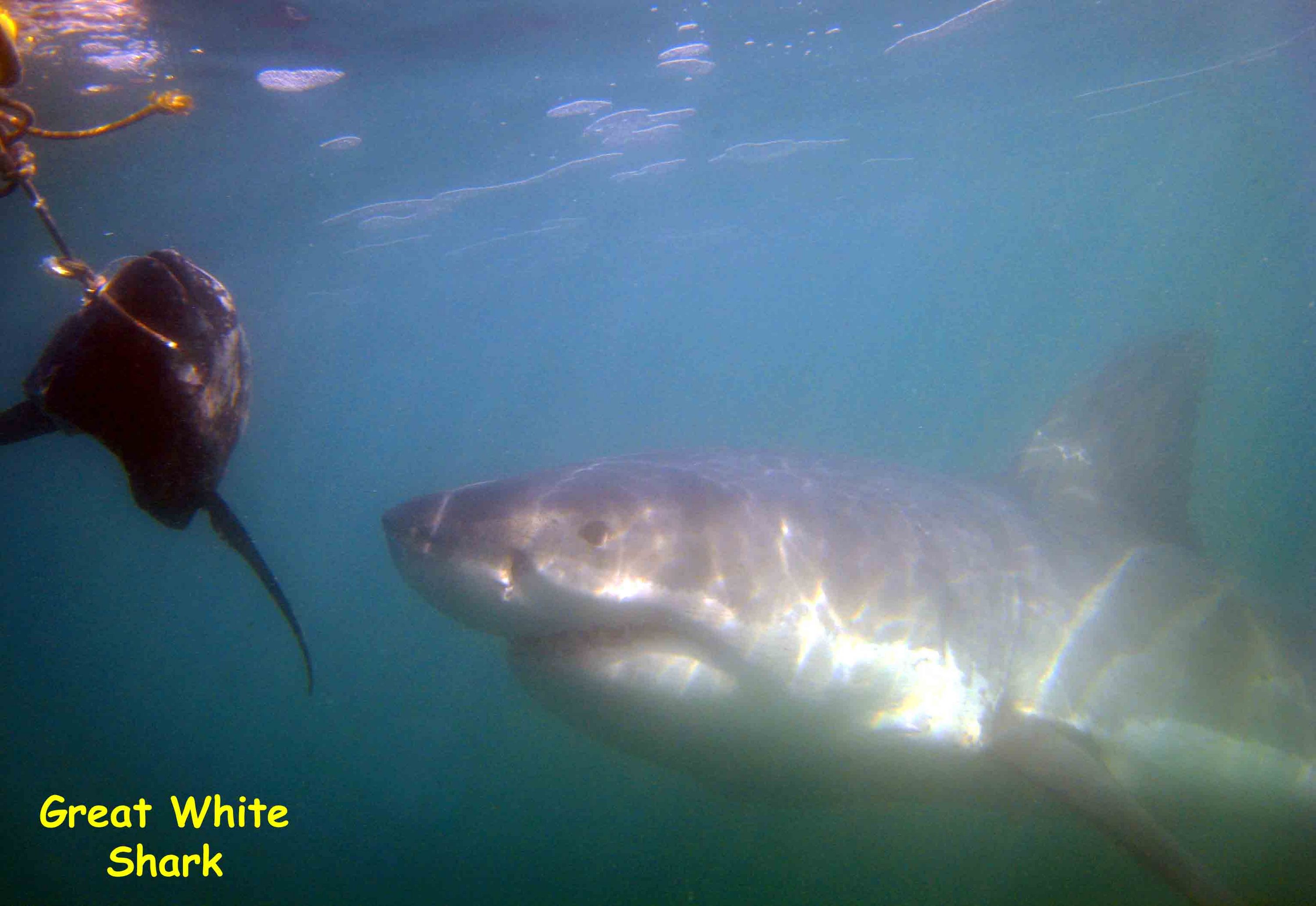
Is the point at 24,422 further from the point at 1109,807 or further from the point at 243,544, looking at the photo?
the point at 1109,807

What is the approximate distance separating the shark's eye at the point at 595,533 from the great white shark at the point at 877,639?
15 millimetres

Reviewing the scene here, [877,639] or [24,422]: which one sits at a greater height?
[24,422]

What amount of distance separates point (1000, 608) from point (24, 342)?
40.7 m

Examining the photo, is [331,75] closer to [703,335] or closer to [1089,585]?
[1089,585]

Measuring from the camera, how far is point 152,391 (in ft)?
7.91

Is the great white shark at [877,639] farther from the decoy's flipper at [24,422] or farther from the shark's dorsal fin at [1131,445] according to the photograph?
the decoy's flipper at [24,422]

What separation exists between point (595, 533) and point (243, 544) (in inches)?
70.2

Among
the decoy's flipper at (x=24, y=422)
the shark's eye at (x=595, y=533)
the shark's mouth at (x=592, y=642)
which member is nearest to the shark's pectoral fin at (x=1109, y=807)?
the shark's mouth at (x=592, y=642)

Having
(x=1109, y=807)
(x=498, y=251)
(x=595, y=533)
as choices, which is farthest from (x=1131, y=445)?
(x=498, y=251)

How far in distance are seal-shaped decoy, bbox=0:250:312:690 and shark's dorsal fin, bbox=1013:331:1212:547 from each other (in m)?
6.82

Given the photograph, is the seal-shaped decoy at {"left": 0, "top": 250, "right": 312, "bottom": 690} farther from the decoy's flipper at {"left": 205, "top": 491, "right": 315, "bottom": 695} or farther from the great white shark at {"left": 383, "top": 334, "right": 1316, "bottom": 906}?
the great white shark at {"left": 383, "top": 334, "right": 1316, "bottom": 906}

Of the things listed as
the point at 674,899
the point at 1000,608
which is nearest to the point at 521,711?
the point at 674,899

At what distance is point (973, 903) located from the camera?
775 centimetres

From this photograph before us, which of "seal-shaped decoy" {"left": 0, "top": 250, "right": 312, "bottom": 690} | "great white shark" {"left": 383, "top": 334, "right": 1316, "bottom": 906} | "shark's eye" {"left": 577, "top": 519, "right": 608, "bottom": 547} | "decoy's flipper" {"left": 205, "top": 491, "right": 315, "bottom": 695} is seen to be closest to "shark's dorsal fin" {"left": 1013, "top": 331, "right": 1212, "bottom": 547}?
"great white shark" {"left": 383, "top": 334, "right": 1316, "bottom": 906}
